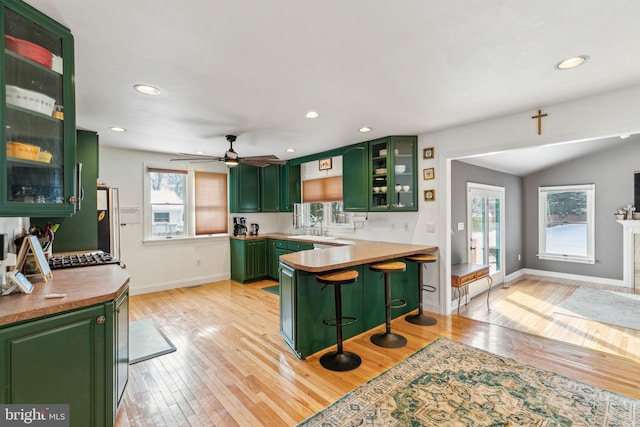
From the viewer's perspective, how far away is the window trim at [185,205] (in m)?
5.10

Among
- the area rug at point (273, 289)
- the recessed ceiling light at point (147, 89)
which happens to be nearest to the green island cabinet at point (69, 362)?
the recessed ceiling light at point (147, 89)

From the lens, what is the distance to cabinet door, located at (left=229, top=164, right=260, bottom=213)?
5.92 meters

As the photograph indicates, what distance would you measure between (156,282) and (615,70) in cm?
638

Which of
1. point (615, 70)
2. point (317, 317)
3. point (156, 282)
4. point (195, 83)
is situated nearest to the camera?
point (615, 70)

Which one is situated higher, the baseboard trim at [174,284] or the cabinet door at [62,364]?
the cabinet door at [62,364]

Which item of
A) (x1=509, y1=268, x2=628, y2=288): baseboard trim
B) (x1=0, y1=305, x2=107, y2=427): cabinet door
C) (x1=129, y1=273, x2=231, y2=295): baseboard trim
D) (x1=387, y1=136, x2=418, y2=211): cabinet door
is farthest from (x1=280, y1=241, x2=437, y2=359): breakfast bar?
(x1=509, y1=268, x2=628, y2=288): baseboard trim

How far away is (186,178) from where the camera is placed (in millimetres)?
5586

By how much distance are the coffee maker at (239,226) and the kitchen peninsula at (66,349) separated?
4.13 meters

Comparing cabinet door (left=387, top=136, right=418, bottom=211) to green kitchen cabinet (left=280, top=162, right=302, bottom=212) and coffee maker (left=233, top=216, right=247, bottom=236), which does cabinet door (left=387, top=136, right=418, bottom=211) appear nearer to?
green kitchen cabinet (left=280, top=162, right=302, bottom=212)

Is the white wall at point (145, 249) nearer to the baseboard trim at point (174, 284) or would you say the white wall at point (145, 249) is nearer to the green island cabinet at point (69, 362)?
the baseboard trim at point (174, 284)

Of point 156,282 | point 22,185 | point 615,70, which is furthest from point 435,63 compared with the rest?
point 156,282

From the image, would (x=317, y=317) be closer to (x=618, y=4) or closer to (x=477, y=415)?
(x=477, y=415)

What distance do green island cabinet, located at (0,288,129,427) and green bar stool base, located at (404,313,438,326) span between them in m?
3.08

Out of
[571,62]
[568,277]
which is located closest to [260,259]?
[571,62]
